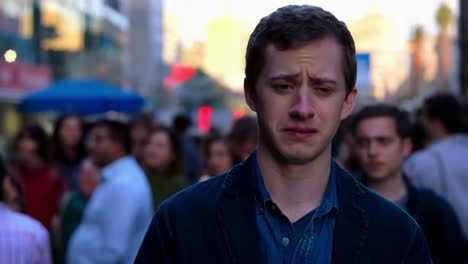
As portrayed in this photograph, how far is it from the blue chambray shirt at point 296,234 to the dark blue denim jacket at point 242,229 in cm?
→ 3

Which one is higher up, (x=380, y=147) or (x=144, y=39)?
(x=380, y=147)

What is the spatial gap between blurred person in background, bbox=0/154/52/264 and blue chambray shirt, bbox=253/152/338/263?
2648 millimetres

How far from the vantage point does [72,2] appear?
39.5 m

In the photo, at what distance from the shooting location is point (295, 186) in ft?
8.54

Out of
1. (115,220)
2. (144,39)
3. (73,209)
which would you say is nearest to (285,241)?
(115,220)

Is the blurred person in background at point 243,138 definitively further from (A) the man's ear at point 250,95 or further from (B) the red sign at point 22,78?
(B) the red sign at point 22,78

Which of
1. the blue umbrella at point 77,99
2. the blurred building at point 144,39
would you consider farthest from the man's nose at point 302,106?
the blurred building at point 144,39

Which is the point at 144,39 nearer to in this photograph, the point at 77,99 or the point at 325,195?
the point at 77,99

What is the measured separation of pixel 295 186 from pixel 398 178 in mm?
2542

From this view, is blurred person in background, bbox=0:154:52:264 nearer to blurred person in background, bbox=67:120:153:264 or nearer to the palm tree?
blurred person in background, bbox=67:120:153:264

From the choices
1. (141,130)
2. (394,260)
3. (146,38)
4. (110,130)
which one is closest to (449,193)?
(110,130)

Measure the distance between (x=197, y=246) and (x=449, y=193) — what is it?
419 cm

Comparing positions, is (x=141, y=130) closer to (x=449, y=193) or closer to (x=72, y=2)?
(x=449, y=193)

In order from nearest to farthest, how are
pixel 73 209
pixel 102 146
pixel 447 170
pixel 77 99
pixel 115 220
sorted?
pixel 115 220, pixel 447 170, pixel 102 146, pixel 73 209, pixel 77 99
